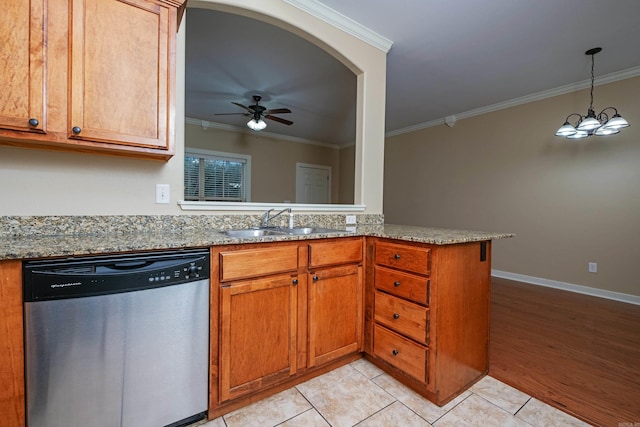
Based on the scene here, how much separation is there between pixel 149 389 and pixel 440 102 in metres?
4.67

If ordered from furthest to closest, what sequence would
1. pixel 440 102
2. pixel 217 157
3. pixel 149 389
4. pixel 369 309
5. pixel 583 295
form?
1. pixel 217 157
2. pixel 440 102
3. pixel 583 295
4. pixel 369 309
5. pixel 149 389

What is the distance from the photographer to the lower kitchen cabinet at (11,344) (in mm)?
1000

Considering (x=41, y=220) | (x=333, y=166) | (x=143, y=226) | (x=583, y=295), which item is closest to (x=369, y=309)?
(x=143, y=226)

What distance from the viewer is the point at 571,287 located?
3.70 metres

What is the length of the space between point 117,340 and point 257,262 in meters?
0.65

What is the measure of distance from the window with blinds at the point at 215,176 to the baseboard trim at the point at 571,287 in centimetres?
485

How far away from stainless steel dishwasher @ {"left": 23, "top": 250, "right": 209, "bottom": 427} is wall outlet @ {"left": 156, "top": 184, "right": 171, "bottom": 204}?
596mm

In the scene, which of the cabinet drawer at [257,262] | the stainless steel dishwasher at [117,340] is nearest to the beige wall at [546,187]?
the cabinet drawer at [257,262]

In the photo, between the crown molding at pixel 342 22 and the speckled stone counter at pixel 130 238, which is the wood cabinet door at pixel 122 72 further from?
the crown molding at pixel 342 22

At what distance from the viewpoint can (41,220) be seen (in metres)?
1.44

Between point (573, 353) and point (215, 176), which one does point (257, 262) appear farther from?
point (215, 176)

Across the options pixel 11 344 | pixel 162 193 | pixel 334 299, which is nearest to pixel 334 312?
pixel 334 299

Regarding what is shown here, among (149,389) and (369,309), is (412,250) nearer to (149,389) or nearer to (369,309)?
(369,309)

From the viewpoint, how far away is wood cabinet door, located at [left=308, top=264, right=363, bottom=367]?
1.73 meters
